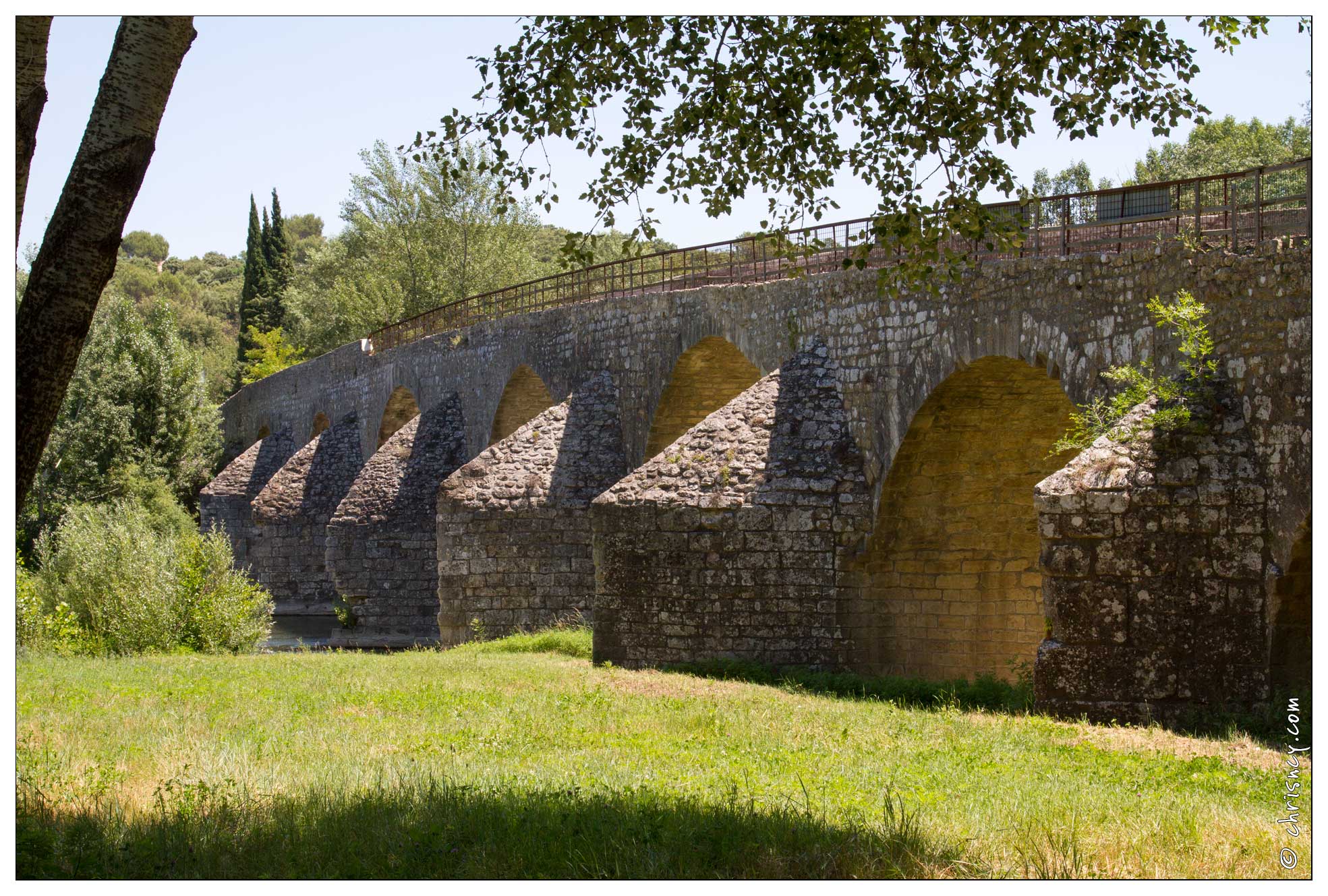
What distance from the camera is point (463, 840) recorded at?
5371 mm

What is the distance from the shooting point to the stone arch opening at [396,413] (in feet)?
88.7

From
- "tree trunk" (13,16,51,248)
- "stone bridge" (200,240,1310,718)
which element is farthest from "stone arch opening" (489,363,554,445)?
"tree trunk" (13,16,51,248)

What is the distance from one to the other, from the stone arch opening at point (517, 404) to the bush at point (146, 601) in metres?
5.36

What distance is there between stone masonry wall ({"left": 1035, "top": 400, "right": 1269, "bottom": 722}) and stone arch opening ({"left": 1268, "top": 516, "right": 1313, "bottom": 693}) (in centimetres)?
8

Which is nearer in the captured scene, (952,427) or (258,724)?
(258,724)

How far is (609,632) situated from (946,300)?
4.65m

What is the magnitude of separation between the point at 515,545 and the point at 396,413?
11.9 meters

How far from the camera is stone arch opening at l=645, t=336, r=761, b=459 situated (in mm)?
16453

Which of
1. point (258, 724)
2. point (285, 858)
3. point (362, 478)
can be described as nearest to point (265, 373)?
→ point (362, 478)

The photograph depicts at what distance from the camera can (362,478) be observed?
22000 millimetres

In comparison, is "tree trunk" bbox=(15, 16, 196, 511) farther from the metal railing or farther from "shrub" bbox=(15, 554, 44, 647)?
"shrub" bbox=(15, 554, 44, 647)

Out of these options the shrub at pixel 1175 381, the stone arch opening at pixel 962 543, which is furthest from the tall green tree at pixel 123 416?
the shrub at pixel 1175 381

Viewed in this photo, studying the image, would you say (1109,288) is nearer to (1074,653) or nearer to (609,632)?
(1074,653)

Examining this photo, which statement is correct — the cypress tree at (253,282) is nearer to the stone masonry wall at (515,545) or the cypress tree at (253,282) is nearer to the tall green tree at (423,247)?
the tall green tree at (423,247)
